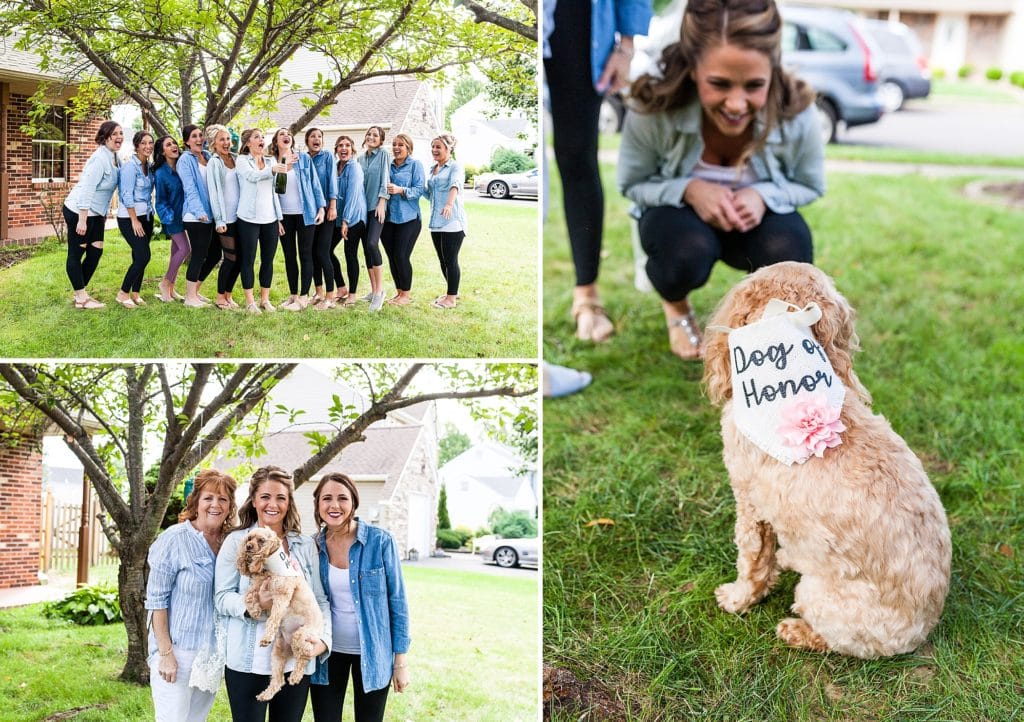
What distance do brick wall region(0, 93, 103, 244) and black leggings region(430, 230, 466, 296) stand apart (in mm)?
1297

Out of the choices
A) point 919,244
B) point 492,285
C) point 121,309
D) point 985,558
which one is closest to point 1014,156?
point 919,244

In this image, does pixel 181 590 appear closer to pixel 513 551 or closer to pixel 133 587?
pixel 133 587

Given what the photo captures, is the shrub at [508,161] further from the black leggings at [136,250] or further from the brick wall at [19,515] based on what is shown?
the brick wall at [19,515]

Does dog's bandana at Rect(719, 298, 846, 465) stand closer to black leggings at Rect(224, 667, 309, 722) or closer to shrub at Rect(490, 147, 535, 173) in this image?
shrub at Rect(490, 147, 535, 173)

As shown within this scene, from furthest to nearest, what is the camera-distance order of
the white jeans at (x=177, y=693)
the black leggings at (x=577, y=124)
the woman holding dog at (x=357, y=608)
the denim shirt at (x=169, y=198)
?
the black leggings at (x=577, y=124), the denim shirt at (x=169, y=198), the woman holding dog at (x=357, y=608), the white jeans at (x=177, y=693)

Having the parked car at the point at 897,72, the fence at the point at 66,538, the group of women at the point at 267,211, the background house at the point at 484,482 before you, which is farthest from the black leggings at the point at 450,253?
the parked car at the point at 897,72

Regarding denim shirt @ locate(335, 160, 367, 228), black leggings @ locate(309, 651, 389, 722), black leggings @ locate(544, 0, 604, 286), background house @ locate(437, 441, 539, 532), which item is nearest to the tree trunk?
black leggings @ locate(309, 651, 389, 722)

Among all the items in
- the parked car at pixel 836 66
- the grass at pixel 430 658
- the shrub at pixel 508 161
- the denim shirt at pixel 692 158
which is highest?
the parked car at pixel 836 66

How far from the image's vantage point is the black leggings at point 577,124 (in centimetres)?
359

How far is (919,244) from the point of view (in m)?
6.21

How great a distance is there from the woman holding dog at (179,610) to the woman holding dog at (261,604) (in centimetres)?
8

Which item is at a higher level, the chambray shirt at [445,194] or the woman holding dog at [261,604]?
the chambray shirt at [445,194]

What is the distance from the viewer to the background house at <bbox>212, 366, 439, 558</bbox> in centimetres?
334

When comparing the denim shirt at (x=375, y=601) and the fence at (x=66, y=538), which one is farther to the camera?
the fence at (x=66, y=538)
